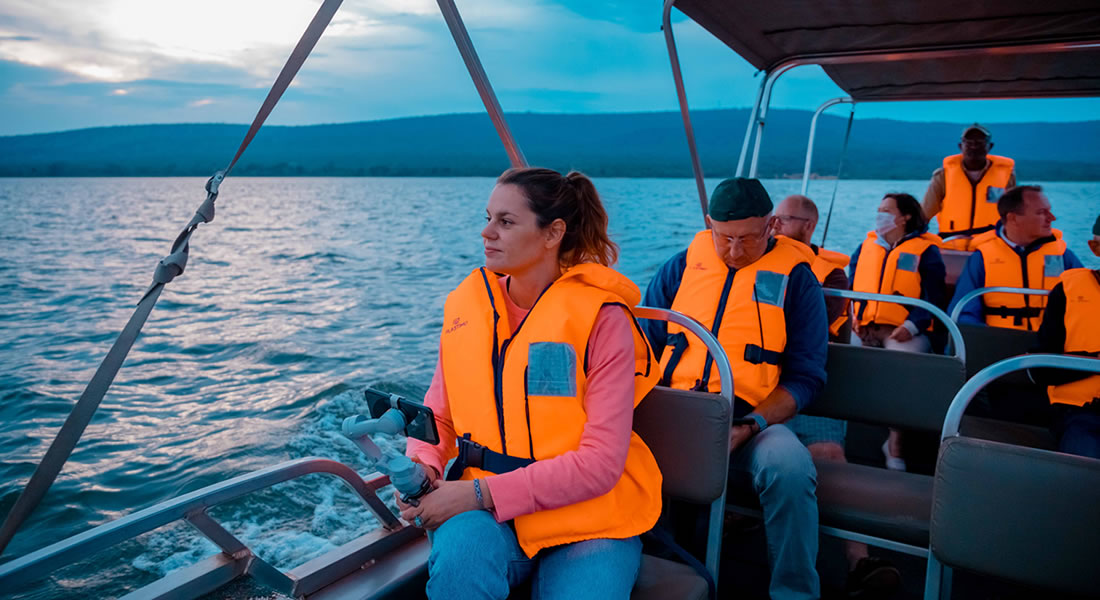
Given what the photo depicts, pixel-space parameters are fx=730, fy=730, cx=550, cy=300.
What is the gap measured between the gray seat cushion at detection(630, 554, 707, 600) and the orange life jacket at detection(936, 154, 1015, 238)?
17.0 ft

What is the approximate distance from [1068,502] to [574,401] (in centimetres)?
102

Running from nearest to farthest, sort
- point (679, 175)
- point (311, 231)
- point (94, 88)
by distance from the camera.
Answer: point (94, 88) → point (311, 231) → point (679, 175)

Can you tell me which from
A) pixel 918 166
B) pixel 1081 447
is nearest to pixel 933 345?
Answer: pixel 1081 447

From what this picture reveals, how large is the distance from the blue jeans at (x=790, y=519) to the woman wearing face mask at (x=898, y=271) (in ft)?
7.60

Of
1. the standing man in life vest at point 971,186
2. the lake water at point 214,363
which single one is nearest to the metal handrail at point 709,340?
the lake water at point 214,363

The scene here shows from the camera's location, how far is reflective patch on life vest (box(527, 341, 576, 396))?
1.50 meters

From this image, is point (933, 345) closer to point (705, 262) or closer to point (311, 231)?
point (705, 262)

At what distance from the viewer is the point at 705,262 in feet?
8.23

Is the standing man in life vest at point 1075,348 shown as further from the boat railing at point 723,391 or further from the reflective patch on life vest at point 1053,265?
the reflective patch on life vest at point 1053,265

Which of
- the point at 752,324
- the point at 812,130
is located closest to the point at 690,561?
the point at 752,324

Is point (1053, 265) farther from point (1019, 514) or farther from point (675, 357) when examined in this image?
point (1019, 514)

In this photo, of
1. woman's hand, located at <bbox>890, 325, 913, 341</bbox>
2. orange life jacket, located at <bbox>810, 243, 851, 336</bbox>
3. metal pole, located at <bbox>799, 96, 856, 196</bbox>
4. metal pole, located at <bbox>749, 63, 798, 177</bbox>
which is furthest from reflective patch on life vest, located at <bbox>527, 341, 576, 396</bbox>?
metal pole, located at <bbox>799, 96, 856, 196</bbox>

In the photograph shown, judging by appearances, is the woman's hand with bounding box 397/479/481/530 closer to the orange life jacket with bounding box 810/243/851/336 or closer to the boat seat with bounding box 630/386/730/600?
the boat seat with bounding box 630/386/730/600

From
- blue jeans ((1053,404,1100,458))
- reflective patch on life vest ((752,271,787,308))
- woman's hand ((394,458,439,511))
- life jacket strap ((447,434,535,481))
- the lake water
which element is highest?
reflective patch on life vest ((752,271,787,308))
